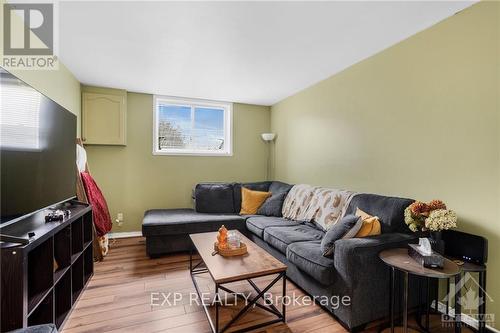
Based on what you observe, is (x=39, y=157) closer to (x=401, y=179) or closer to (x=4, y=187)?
(x=4, y=187)

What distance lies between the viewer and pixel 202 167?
4.38 metres

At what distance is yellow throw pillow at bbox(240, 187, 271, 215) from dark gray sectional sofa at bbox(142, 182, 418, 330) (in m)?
0.30

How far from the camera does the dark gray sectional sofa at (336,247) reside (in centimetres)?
179

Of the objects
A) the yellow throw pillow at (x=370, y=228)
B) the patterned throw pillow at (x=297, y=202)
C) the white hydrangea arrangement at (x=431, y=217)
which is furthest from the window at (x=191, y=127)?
the white hydrangea arrangement at (x=431, y=217)

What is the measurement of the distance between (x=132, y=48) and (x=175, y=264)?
8.23ft

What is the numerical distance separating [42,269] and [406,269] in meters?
2.35

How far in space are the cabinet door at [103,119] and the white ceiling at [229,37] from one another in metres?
0.35

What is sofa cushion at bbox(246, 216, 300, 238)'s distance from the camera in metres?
2.99

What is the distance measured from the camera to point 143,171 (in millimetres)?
3998

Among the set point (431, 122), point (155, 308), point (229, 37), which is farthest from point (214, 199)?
point (431, 122)

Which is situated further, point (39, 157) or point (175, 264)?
point (175, 264)

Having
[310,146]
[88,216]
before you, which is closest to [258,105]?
[310,146]

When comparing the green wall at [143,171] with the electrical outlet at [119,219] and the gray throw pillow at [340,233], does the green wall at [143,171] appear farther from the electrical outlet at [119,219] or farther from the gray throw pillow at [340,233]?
the gray throw pillow at [340,233]

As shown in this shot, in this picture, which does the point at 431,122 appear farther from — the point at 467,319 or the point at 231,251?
the point at 231,251
